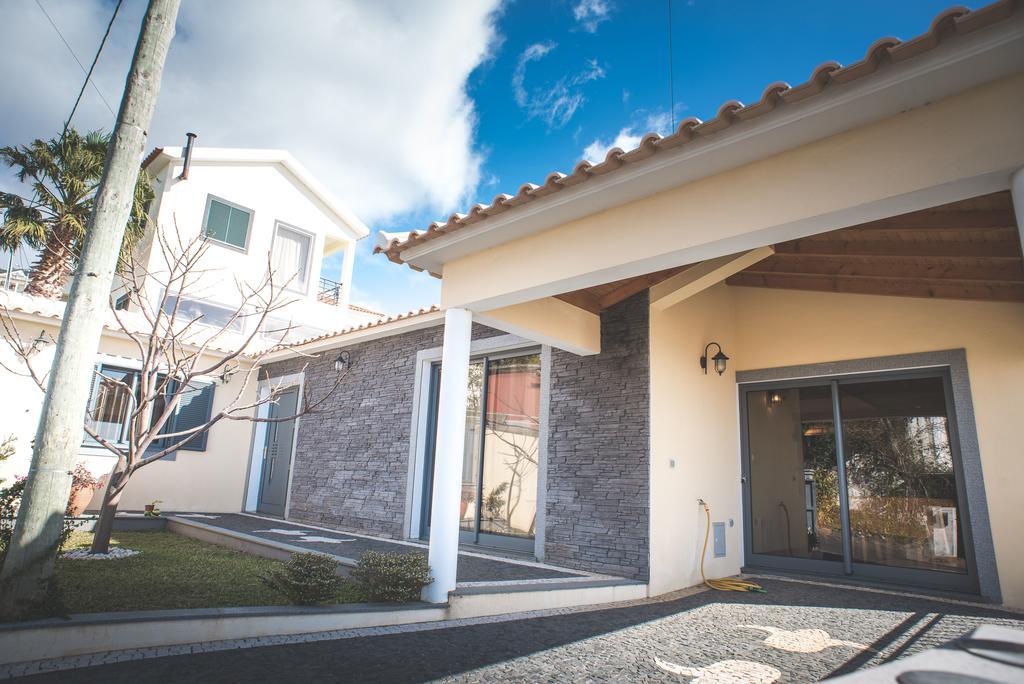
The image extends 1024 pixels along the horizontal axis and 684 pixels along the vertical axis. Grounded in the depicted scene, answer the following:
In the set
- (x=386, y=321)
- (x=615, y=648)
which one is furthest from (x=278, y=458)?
(x=615, y=648)

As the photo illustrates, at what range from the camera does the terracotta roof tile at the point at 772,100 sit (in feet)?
8.87

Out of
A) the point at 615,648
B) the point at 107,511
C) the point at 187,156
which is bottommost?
the point at 615,648

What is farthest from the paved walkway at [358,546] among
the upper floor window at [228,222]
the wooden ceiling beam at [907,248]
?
the upper floor window at [228,222]

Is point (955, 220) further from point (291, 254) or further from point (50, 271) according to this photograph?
point (291, 254)

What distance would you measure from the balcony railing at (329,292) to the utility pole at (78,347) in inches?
621

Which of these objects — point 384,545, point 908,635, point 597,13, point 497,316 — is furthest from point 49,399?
point 597,13

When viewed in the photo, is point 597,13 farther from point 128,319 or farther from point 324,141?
point 128,319

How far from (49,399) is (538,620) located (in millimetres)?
3830

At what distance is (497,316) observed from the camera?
5730 millimetres

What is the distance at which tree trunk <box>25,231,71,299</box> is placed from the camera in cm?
1261

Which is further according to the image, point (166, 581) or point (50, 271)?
point (50, 271)

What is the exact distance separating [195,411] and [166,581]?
283 inches

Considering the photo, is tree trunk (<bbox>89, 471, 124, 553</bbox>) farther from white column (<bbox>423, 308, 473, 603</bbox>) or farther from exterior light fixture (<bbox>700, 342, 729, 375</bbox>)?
exterior light fixture (<bbox>700, 342, 729, 375</bbox>)

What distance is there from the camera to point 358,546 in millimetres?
7426
